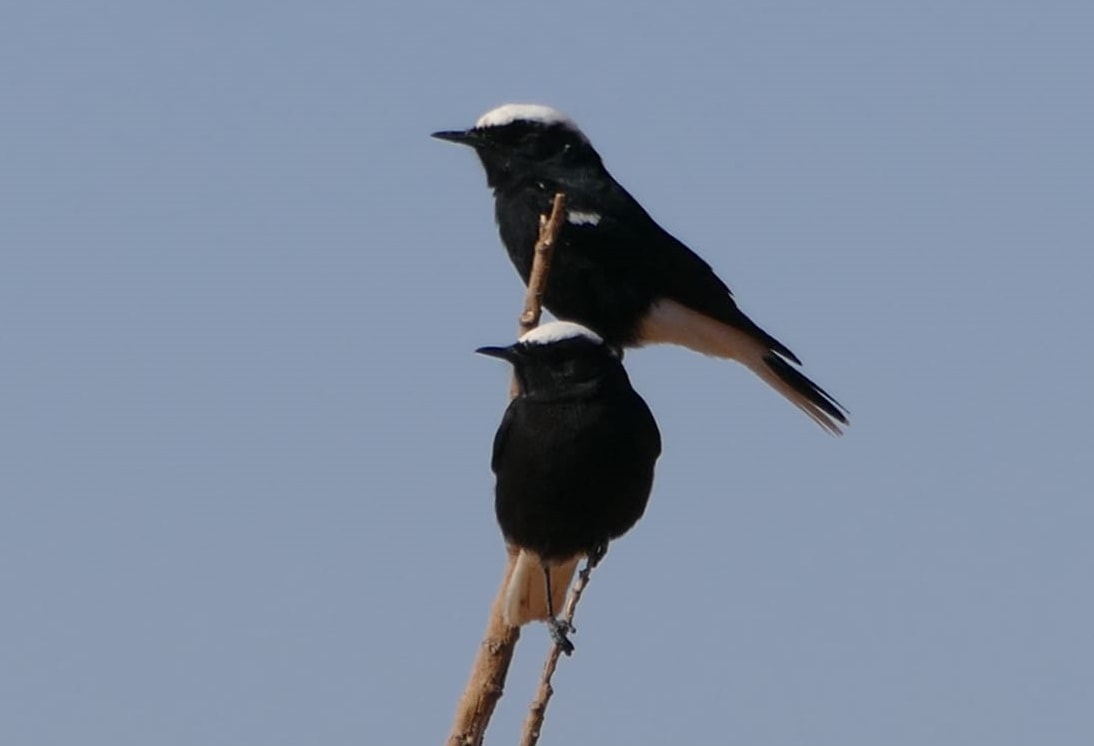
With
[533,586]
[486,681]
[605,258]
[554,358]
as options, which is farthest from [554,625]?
[605,258]

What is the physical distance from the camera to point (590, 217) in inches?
310

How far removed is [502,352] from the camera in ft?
20.2

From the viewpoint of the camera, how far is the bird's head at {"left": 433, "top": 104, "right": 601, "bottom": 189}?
8.02m

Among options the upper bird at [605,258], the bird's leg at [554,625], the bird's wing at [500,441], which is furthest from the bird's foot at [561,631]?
the upper bird at [605,258]

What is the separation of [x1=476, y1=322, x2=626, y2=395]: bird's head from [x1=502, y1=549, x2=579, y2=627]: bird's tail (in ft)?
1.99

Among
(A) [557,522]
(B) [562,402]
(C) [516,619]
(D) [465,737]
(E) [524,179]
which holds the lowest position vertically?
(D) [465,737]

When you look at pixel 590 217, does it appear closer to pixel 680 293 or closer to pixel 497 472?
pixel 680 293

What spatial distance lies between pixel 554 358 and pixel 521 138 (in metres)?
2.15

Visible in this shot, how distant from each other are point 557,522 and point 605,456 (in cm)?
26

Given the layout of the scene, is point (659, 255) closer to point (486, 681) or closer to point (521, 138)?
point (521, 138)

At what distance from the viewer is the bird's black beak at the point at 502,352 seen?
6.10m

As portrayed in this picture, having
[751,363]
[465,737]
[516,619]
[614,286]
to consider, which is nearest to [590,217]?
[614,286]

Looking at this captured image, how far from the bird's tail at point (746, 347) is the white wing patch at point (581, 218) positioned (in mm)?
433

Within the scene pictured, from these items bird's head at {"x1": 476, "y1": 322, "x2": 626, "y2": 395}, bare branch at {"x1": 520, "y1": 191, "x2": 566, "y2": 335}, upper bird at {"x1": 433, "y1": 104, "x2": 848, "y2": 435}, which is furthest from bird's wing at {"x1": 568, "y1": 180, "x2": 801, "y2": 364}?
bare branch at {"x1": 520, "y1": 191, "x2": 566, "y2": 335}
